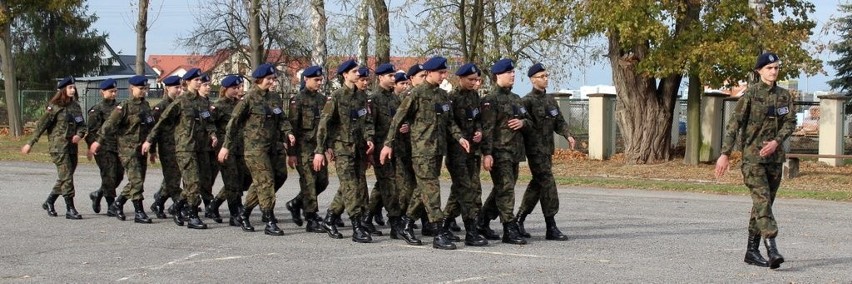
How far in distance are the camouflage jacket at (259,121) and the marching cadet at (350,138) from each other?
2.50 ft

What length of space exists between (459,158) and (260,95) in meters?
2.40

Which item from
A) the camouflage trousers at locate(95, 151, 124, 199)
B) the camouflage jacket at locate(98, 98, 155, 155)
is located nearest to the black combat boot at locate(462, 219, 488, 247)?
the camouflage jacket at locate(98, 98, 155, 155)

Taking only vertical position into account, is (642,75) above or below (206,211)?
above

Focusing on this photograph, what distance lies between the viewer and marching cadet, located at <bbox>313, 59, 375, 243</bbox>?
12359 mm

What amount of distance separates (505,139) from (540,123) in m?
0.46

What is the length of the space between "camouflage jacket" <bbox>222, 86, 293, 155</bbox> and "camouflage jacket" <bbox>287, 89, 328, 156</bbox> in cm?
22

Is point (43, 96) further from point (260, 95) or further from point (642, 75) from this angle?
point (260, 95)

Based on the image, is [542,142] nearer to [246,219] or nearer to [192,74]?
[246,219]

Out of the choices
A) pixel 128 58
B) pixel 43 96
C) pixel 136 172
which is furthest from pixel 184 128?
pixel 128 58

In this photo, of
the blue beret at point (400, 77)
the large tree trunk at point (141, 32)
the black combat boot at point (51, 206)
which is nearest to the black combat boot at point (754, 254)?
the blue beret at point (400, 77)

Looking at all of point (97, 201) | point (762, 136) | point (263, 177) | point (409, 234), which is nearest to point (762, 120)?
point (762, 136)

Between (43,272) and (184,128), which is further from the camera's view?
(184,128)

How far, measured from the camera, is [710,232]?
13.2m

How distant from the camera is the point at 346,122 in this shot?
491 inches
